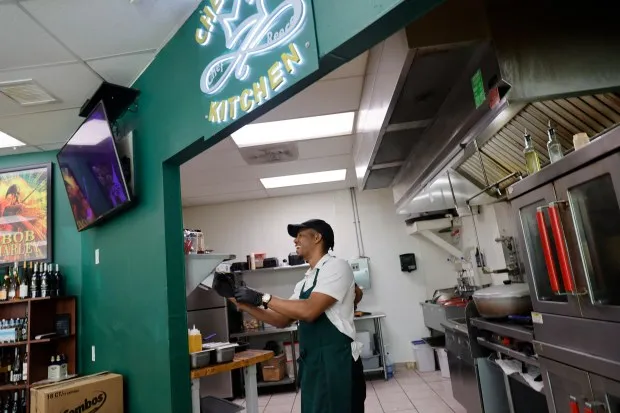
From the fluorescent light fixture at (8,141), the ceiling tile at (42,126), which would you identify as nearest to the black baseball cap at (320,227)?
the ceiling tile at (42,126)

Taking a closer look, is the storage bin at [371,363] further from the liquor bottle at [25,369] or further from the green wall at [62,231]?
the liquor bottle at [25,369]

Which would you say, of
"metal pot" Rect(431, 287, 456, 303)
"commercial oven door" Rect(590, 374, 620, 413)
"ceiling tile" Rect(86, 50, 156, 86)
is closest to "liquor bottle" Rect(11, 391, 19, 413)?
"ceiling tile" Rect(86, 50, 156, 86)

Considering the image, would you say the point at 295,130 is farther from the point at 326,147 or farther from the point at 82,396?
the point at 82,396

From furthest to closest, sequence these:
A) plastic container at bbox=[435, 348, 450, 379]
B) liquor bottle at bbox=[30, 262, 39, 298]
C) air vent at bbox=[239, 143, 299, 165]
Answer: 1. plastic container at bbox=[435, 348, 450, 379]
2. air vent at bbox=[239, 143, 299, 165]
3. liquor bottle at bbox=[30, 262, 39, 298]

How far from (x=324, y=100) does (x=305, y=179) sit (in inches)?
102

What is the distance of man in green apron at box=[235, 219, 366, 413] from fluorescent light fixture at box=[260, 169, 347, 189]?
3.55 metres

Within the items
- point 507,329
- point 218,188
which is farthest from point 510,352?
point 218,188

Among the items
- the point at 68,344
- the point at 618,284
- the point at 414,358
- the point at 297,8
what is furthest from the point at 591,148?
the point at 414,358

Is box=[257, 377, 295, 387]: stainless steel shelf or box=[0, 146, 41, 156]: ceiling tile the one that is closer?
box=[0, 146, 41, 156]: ceiling tile

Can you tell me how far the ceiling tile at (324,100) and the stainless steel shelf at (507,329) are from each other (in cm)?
207

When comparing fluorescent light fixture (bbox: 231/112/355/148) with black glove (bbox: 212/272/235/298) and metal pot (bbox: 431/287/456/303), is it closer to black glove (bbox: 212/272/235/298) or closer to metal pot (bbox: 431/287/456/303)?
black glove (bbox: 212/272/235/298)

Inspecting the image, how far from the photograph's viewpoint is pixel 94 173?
2.95 meters

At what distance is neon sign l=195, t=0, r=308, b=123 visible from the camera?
1700mm

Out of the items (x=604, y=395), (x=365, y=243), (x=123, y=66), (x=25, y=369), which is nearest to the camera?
(x=604, y=395)
